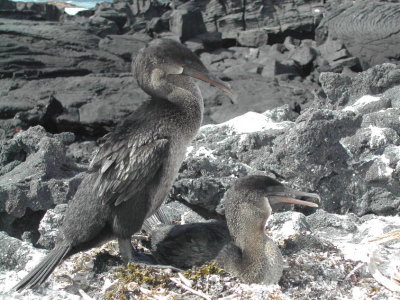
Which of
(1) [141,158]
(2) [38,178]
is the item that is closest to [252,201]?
(1) [141,158]

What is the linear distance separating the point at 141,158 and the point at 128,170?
11cm

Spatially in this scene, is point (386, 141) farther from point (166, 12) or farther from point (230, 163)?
point (166, 12)

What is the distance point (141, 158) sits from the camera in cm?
396

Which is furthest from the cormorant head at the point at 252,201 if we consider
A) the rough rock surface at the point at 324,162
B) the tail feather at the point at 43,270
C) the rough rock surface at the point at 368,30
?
the rough rock surface at the point at 368,30

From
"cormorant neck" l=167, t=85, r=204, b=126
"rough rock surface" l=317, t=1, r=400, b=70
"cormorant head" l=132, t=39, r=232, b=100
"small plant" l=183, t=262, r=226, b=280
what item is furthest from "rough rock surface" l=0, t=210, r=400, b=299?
"rough rock surface" l=317, t=1, r=400, b=70

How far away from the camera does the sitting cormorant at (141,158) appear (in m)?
3.94

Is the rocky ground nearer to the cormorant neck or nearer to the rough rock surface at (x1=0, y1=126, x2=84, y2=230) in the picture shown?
the rough rock surface at (x1=0, y1=126, x2=84, y2=230)

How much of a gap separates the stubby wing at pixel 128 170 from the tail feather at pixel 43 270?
418mm

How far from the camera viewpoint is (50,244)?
466cm

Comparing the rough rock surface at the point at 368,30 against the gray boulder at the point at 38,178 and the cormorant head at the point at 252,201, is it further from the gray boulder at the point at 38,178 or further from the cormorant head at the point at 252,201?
the cormorant head at the point at 252,201

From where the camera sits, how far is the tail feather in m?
3.61

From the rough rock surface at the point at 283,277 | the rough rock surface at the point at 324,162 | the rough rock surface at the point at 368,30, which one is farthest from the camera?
the rough rock surface at the point at 368,30

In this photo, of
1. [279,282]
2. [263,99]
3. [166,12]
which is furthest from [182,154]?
[166,12]

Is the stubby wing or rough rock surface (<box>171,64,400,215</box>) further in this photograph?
rough rock surface (<box>171,64,400,215</box>)
